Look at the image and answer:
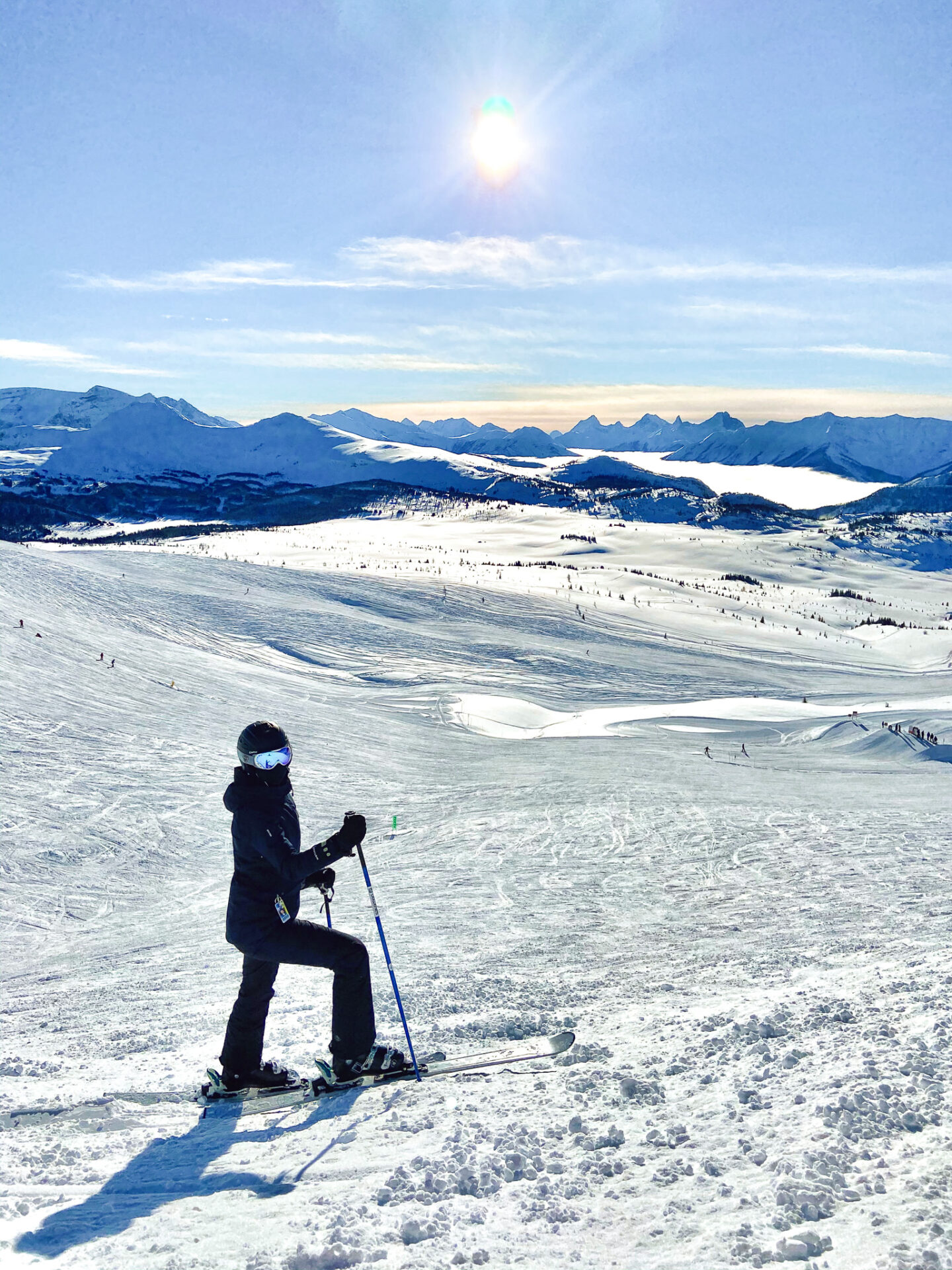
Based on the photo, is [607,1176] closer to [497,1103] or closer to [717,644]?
[497,1103]

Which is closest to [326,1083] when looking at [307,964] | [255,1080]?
[255,1080]

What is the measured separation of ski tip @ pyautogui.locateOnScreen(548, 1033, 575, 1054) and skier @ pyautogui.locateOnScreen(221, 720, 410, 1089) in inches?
40.7

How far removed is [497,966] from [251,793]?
402 cm

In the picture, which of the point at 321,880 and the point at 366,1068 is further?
the point at 321,880

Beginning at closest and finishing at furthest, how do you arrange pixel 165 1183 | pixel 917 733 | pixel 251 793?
→ 1. pixel 165 1183
2. pixel 251 793
3. pixel 917 733

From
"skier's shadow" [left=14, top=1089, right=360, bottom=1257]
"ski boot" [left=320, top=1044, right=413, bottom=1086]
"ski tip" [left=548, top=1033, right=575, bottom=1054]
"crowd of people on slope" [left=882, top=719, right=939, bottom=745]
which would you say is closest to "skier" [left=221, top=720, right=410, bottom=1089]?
"ski boot" [left=320, top=1044, right=413, bottom=1086]

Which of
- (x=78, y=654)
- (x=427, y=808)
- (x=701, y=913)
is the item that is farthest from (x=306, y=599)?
(x=701, y=913)

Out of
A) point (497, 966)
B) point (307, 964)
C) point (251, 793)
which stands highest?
point (251, 793)

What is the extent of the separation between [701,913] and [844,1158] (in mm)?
6080

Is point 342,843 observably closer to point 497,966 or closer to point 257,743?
point 257,743

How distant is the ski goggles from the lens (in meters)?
5.03

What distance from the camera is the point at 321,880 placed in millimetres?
5484

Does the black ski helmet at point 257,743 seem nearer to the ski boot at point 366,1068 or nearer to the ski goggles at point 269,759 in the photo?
the ski goggles at point 269,759

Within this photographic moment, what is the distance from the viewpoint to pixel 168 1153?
4.61 meters
